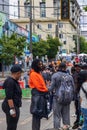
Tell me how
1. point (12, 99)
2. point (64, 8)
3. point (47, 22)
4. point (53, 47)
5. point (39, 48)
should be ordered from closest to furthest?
1. point (12, 99)
2. point (64, 8)
3. point (39, 48)
4. point (53, 47)
5. point (47, 22)

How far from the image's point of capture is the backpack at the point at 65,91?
9672 millimetres

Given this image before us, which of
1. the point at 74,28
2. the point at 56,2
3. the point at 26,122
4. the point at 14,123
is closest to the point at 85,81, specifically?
the point at 14,123

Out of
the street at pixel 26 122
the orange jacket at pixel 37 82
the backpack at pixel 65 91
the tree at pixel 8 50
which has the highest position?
the orange jacket at pixel 37 82

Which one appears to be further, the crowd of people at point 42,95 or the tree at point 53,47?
the tree at point 53,47

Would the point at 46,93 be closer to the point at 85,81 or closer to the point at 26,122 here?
the point at 85,81

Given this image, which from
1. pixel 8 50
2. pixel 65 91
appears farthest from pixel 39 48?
pixel 65 91

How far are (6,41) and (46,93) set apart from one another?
3386cm

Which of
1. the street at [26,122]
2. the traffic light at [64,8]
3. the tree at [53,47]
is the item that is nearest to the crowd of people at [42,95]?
A: the street at [26,122]

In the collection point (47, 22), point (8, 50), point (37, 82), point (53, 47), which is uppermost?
point (37, 82)

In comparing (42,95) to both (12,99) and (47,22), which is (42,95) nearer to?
(12,99)

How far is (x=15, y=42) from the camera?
43.6 metres

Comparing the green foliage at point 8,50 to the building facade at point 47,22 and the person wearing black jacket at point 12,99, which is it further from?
the building facade at point 47,22

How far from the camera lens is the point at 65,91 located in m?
9.68

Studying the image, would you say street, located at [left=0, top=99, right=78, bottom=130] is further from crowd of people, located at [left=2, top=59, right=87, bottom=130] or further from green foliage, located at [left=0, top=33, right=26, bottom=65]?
green foliage, located at [left=0, top=33, right=26, bottom=65]
